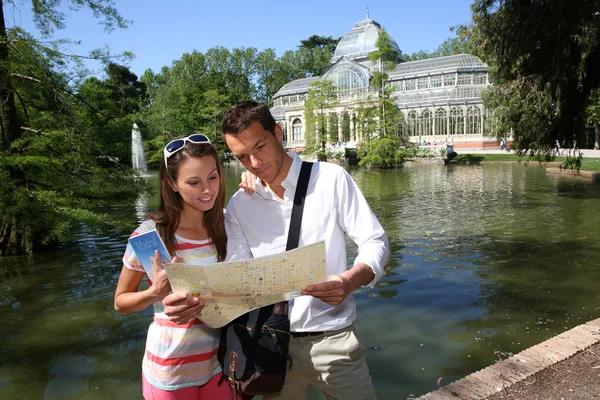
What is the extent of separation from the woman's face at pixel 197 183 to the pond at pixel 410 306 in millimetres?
2312

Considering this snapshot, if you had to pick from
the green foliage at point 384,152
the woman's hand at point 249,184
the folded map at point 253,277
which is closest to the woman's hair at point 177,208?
the woman's hand at point 249,184

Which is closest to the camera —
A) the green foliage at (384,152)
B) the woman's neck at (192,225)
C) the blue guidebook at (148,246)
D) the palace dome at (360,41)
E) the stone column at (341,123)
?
the blue guidebook at (148,246)

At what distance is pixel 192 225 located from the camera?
1.97 m

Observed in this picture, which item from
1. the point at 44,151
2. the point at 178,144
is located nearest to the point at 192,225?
the point at 178,144

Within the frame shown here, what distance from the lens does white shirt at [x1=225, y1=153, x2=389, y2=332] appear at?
1789 mm

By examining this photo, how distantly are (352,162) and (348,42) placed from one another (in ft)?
72.9

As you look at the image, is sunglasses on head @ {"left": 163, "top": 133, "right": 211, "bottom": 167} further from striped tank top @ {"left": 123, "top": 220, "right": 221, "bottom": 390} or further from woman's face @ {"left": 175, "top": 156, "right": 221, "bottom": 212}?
striped tank top @ {"left": 123, "top": 220, "right": 221, "bottom": 390}

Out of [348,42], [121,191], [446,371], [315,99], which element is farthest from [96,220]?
[348,42]

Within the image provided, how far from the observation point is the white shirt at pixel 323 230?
5.87 ft

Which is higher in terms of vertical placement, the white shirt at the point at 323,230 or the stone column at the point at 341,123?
the stone column at the point at 341,123

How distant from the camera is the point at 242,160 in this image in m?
1.90

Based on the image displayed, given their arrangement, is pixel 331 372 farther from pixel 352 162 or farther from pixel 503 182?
pixel 352 162

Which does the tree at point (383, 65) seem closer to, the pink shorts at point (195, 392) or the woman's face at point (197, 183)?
the woman's face at point (197, 183)

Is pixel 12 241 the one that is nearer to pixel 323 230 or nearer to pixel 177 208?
pixel 177 208
